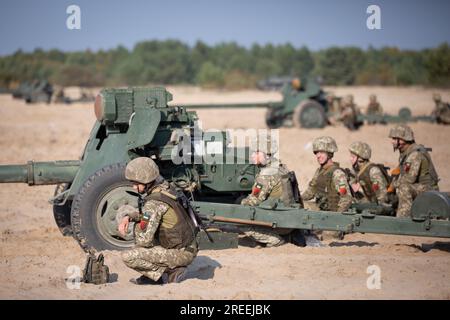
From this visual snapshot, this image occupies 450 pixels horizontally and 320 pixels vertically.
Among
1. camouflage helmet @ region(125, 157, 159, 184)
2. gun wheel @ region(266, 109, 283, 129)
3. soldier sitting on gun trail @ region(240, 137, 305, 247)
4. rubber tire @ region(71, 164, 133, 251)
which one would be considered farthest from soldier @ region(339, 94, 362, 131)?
camouflage helmet @ region(125, 157, 159, 184)

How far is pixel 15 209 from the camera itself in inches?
450

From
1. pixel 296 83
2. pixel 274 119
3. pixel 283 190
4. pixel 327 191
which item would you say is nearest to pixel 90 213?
pixel 283 190

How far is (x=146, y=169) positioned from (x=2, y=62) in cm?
5819

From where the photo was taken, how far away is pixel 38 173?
864 centimetres

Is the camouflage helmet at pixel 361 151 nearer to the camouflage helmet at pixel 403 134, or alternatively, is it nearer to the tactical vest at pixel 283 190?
the camouflage helmet at pixel 403 134

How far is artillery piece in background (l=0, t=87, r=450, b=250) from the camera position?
7.92 m

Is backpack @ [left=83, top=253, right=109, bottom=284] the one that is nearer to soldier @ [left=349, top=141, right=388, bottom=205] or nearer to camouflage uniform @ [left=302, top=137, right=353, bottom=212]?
camouflage uniform @ [left=302, top=137, right=353, bottom=212]

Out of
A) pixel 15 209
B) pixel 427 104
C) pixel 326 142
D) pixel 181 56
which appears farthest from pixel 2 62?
pixel 326 142

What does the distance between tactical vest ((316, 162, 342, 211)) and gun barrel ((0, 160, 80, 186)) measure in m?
2.84

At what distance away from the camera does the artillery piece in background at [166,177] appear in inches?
312

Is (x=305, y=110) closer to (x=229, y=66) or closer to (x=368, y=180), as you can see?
(x=368, y=180)

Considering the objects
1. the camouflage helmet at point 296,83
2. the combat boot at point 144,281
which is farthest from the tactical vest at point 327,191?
the camouflage helmet at point 296,83

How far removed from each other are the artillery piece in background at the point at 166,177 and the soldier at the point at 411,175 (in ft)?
1.42

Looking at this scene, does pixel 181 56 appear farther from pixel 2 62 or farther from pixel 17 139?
pixel 17 139
